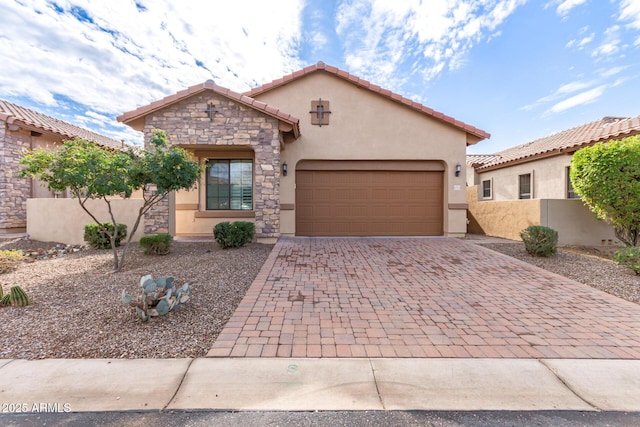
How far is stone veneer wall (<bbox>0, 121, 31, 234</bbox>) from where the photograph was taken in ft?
32.2

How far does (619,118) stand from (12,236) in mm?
25364

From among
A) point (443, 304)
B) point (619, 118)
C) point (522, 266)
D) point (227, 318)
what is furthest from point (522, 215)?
point (227, 318)

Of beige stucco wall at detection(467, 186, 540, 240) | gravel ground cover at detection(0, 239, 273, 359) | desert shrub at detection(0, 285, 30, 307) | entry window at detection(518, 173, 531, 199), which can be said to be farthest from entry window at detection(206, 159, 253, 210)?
entry window at detection(518, 173, 531, 199)

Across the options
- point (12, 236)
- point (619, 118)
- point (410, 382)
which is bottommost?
point (410, 382)

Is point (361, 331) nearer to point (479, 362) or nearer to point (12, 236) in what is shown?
point (479, 362)

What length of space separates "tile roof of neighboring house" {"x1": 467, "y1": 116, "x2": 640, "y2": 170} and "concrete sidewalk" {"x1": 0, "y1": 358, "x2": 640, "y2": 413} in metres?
9.51

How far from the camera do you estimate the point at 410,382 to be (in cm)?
258

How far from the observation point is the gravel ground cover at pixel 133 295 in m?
3.12

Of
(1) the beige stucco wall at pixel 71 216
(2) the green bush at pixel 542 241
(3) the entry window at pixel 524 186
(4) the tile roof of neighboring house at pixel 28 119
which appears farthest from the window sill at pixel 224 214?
(3) the entry window at pixel 524 186

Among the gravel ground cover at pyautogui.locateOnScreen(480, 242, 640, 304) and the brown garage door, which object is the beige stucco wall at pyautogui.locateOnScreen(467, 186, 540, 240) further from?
the brown garage door

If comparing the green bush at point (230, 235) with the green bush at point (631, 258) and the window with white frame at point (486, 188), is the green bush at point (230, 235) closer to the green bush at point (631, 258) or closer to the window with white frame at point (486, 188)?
the green bush at point (631, 258)

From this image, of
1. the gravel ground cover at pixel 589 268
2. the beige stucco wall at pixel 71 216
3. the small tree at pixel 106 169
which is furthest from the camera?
the beige stucco wall at pixel 71 216

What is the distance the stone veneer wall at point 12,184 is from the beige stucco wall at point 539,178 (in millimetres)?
19862

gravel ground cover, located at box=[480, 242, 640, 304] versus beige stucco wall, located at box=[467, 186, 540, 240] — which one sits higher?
beige stucco wall, located at box=[467, 186, 540, 240]
